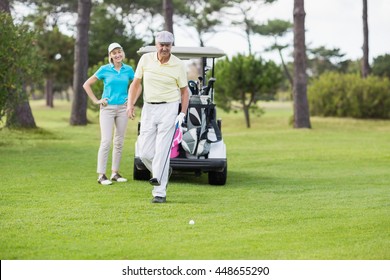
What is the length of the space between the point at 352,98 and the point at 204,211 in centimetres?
2654

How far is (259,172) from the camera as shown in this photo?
568 inches

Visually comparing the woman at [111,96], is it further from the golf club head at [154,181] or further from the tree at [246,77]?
the tree at [246,77]

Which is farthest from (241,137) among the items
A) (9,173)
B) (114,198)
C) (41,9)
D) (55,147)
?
(41,9)

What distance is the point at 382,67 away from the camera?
42.5 meters

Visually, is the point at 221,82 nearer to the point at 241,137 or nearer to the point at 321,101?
the point at 321,101

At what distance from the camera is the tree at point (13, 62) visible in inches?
706

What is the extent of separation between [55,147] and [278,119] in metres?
20.0

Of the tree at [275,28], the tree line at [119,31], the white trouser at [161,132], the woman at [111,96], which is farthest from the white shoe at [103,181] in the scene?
the tree at [275,28]

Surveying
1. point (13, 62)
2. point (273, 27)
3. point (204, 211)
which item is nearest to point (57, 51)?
point (273, 27)

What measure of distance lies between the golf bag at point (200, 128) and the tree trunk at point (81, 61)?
63.8 feet

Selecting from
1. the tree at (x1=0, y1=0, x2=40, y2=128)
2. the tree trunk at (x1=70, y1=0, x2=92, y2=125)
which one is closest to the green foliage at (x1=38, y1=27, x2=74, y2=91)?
the tree trunk at (x1=70, y1=0, x2=92, y2=125)

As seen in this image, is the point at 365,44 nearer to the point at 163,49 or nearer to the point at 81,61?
the point at 81,61

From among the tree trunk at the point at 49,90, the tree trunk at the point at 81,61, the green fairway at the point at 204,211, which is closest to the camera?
the green fairway at the point at 204,211

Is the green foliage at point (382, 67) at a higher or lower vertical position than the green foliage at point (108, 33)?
lower
